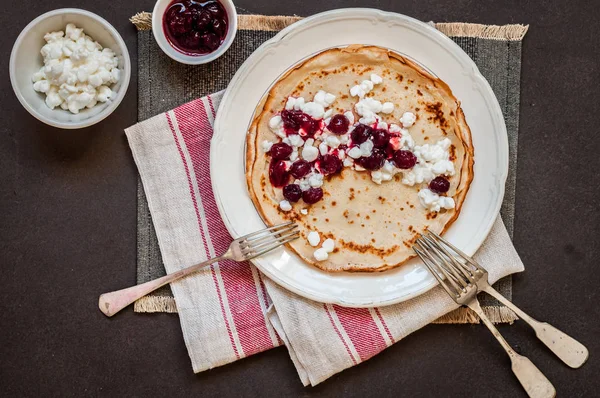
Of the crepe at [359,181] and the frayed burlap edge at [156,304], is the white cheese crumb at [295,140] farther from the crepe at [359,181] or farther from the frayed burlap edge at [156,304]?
the frayed burlap edge at [156,304]

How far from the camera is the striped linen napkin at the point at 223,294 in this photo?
2.21 m

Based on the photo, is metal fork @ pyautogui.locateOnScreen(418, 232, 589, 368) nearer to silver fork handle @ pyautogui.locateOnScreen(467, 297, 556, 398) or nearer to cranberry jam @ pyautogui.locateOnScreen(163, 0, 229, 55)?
silver fork handle @ pyautogui.locateOnScreen(467, 297, 556, 398)

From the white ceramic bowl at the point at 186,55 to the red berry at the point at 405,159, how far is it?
712 mm

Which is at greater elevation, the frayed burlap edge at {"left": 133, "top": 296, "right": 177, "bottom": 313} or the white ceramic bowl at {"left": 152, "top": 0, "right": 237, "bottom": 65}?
the white ceramic bowl at {"left": 152, "top": 0, "right": 237, "bottom": 65}

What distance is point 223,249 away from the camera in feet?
7.50

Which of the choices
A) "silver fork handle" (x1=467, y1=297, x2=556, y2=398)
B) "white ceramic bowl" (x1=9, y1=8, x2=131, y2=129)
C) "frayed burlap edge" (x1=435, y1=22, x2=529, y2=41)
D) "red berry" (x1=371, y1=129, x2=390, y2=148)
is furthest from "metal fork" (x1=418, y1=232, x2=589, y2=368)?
"white ceramic bowl" (x1=9, y1=8, x2=131, y2=129)

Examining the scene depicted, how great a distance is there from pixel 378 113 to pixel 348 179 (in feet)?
0.84

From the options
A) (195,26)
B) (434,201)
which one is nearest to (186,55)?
(195,26)

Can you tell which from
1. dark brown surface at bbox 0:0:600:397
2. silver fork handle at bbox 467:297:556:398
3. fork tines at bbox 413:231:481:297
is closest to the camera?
fork tines at bbox 413:231:481:297

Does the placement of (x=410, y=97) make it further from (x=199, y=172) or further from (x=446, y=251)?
(x=199, y=172)

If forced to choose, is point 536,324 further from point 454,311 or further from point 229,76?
point 229,76

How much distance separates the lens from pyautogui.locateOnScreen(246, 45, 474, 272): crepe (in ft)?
7.19

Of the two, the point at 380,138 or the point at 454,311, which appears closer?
the point at 380,138

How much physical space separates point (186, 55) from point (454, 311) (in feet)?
4.41
